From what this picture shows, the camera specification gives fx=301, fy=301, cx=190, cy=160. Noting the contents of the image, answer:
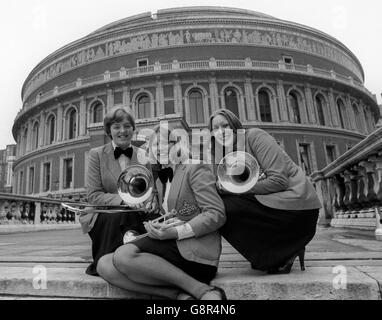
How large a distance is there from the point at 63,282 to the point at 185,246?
0.91m

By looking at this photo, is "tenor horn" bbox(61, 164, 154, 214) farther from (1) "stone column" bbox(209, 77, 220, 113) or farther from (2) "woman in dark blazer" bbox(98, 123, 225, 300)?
(1) "stone column" bbox(209, 77, 220, 113)

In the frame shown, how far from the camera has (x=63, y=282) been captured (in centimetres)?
201

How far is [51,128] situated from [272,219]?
→ 94.2ft

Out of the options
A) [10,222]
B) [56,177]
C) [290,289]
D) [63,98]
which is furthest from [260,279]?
[63,98]

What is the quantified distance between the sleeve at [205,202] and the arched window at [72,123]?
25.7m

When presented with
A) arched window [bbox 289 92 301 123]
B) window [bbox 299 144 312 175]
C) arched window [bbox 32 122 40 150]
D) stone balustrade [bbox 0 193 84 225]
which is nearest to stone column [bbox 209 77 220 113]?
arched window [bbox 289 92 301 123]

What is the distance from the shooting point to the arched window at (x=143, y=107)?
2381cm

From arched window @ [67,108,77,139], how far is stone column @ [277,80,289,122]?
17.1m

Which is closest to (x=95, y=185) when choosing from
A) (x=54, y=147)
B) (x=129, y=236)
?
(x=129, y=236)

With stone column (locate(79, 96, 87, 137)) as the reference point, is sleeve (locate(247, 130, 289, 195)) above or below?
below

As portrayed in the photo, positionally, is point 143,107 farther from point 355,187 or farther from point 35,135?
point 355,187

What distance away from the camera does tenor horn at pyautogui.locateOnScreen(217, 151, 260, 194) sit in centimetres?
202

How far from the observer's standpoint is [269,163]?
2066 mm

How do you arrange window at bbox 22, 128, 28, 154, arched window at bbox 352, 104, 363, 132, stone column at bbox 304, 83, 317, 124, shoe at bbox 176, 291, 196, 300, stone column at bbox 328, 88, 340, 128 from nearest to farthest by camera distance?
shoe at bbox 176, 291, 196, 300, stone column at bbox 304, 83, 317, 124, stone column at bbox 328, 88, 340, 128, arched window at bbox 352, 104, 363, 132, window at bbox 22, 128, 28, 154
